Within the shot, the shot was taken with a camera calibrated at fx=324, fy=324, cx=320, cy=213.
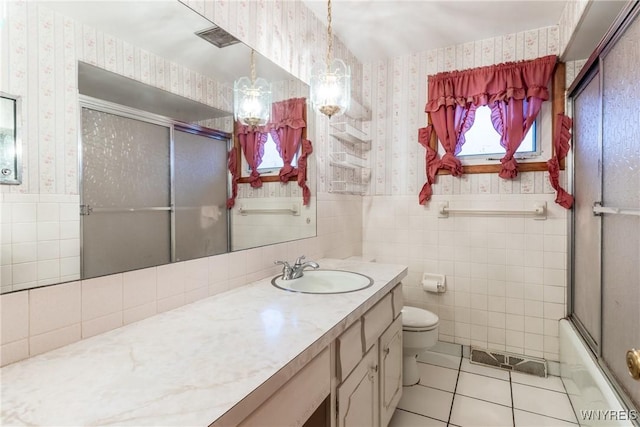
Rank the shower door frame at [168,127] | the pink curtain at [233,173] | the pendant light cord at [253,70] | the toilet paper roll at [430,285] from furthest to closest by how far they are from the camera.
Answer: the toilet paper roll at [430,285], the pendant light cord at [253,70], the pink curtain at [233,173], the shower door frame at [168,127]

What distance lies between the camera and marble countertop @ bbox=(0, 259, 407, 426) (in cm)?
59

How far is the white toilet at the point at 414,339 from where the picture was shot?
6.79ft

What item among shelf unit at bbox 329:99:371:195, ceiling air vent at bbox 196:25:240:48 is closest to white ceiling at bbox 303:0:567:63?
shelf unit at bbox 329:99:371:195

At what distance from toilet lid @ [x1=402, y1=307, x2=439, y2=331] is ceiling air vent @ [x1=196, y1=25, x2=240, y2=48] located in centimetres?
187

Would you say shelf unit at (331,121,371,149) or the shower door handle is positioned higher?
shelf unit at (331,121,371,149)

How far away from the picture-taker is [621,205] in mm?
1452

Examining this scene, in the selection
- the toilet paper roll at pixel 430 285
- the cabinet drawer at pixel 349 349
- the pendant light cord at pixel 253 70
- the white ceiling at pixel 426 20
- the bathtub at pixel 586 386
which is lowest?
the bathtub at pixel 586 386

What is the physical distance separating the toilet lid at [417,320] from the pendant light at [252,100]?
153cm

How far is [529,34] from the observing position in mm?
2320

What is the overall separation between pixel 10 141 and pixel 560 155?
279 cm

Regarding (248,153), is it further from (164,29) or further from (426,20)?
(426,20)

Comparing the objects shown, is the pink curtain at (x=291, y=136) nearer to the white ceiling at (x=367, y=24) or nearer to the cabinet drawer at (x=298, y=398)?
the white ceiling at (x=367, y=24)

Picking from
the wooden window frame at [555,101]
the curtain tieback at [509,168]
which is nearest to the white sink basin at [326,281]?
the curtain tieback at [509,168]

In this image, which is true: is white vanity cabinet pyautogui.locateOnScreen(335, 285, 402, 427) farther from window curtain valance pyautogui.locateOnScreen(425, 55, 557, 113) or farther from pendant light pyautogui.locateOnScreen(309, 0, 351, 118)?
window curtain valance pyautogui.locateOnScreen(425, 55, 557, 113)
